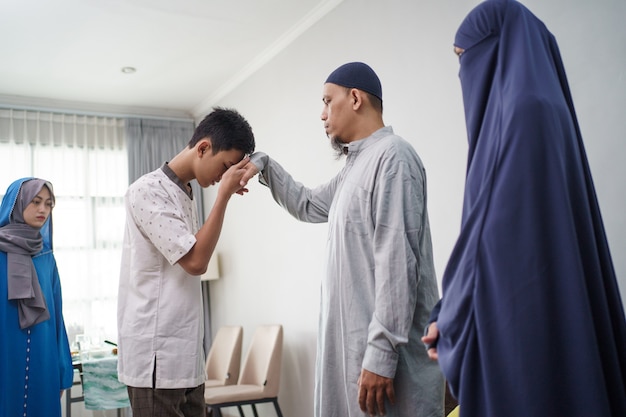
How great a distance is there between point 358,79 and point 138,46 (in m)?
3.11

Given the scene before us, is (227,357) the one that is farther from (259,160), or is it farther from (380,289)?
(380,289)

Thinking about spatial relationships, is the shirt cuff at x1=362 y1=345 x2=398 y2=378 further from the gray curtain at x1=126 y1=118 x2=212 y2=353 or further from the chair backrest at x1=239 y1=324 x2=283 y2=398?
the gray curtain at x1=126 y1=118 x2=212 y2=353

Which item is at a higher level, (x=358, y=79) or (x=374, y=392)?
(x=358, y=79)

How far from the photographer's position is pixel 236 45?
4434 mm

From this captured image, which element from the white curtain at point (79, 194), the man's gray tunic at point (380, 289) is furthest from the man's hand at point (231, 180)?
the white curtain at point (79, 194)

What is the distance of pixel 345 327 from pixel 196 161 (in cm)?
75

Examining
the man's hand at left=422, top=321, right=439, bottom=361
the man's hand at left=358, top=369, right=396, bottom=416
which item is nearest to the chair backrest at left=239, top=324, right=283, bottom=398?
the man's hand at left=358, top=369, right=396, bottom=416

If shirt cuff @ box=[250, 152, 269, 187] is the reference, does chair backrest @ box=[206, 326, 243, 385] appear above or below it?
below

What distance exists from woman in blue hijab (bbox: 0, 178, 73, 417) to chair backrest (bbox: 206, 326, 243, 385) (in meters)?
1.43

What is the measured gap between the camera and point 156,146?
5766 mm

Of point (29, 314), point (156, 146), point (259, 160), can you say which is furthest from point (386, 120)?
point (156, 146)

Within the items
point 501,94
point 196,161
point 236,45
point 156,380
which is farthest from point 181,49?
point 501,94

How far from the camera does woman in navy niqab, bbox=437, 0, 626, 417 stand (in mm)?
972

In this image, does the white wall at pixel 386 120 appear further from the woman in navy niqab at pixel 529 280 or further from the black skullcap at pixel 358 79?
the woman in navy niqab at pixel 529 280
